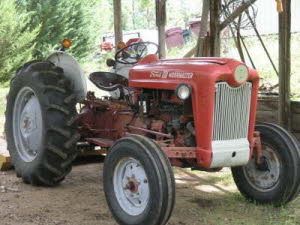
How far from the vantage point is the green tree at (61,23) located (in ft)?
59.0

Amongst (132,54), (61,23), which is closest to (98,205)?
(132,54)

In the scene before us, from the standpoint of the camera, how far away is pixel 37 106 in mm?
5250

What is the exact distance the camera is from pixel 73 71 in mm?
5453

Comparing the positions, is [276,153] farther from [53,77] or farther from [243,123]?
[53,77]

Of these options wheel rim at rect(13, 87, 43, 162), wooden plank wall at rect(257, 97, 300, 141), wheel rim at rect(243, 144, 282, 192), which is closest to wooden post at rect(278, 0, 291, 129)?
wooden plank wall at rect(257, 97, 300, 141)

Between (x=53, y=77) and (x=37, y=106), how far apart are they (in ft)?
1.35

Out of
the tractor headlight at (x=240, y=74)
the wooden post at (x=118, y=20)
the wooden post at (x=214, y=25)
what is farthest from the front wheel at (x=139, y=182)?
the wooden post at (x=118, y=20)

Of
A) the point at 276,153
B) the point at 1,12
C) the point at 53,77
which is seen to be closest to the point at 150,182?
the point at 276,153

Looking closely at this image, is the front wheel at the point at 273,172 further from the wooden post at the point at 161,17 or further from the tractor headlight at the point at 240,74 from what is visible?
the wooden post at the point at 161,17

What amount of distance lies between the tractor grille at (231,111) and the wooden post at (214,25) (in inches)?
118

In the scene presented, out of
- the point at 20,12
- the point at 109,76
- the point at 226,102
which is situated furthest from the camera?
the point at 20,12

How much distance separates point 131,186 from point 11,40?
12.7 m

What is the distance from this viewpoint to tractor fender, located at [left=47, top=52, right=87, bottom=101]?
5309mm

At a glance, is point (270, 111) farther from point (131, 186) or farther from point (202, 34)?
point (131, 186)
